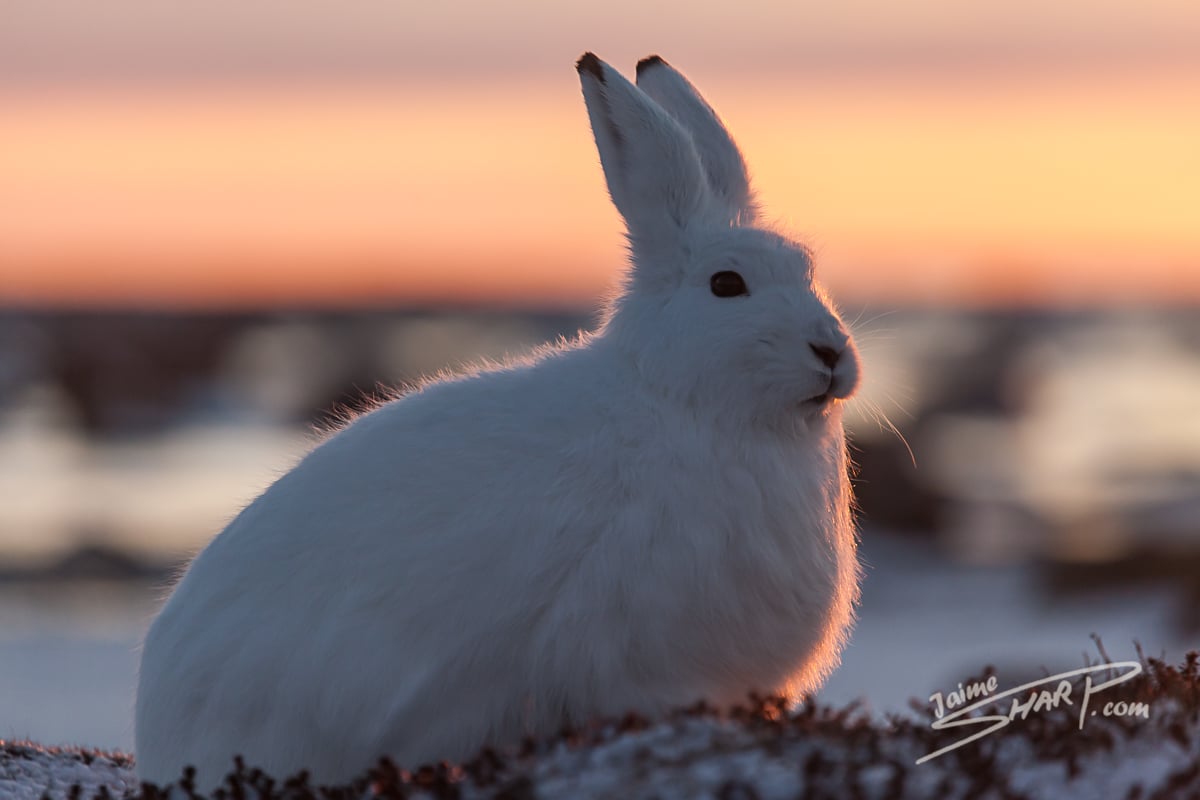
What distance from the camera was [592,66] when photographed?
474cm

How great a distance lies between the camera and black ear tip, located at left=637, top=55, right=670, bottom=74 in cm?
539

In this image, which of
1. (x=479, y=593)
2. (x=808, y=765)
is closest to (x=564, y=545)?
(x=479, y=593)

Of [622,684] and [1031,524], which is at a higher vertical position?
[1031,524]

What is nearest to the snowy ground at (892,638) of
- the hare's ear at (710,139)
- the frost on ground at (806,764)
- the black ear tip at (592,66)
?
the hare's ear at (710,139)

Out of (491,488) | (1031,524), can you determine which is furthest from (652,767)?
(1031,524)

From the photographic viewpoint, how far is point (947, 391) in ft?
104

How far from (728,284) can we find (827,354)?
0.40m

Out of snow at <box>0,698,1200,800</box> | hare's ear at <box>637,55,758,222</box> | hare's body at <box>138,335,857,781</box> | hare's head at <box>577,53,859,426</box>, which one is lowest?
snow at <box>0,698,1200,800</box>

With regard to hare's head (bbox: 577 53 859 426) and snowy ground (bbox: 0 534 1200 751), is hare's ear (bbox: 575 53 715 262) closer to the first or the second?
hare's head (bbox: 577 53 859 426)

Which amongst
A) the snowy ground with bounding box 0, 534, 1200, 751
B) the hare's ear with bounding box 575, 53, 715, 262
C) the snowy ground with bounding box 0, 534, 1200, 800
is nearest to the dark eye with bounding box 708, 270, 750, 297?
the hare's ear with bounding box 575, 53, 715, 262

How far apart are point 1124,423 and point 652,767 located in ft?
91.4

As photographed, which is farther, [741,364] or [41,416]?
[41,416]

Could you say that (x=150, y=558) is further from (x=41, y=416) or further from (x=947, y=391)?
(x=947, y=391)

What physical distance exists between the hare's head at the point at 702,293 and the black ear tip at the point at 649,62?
54 cm
